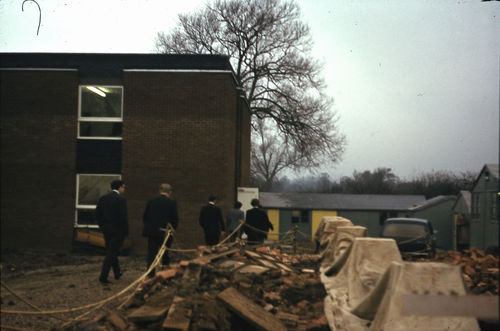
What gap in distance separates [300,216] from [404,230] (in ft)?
93.3

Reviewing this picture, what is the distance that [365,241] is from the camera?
663 cm

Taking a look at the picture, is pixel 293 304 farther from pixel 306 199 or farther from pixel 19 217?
pixel 306 199

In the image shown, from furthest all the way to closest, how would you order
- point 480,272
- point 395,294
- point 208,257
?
point 208,257
point 480,272
point 395,294

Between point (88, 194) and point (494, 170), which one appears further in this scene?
point (88, 194)

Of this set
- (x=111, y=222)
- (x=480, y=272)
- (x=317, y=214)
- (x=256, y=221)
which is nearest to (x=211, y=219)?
(x=256, y=221)

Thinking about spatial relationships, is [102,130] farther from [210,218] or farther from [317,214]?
[317,214]

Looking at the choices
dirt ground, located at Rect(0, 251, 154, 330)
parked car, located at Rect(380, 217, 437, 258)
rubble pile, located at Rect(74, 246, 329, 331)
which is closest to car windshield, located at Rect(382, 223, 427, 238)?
parked car, located at Rect(380, 217, 437, 258)

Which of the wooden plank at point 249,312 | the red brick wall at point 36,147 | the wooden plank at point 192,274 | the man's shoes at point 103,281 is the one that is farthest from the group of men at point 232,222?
the red brick wall at point 36,147

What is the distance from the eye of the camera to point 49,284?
9070 millimetres

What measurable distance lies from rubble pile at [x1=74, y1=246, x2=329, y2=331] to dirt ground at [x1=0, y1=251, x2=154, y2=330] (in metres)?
0.90

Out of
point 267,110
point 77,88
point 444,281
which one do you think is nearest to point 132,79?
point 77,88

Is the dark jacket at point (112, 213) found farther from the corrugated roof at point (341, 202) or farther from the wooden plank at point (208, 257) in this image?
the corrugated roof at point (341, 202)

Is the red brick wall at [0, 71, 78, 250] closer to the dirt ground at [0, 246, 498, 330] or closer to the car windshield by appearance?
the dirt ground at [0, 246, 498, 330]

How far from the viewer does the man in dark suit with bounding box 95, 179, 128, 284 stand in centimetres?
866
